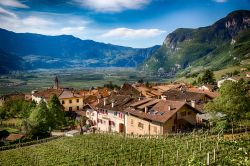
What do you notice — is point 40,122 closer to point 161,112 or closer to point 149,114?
point 149,114

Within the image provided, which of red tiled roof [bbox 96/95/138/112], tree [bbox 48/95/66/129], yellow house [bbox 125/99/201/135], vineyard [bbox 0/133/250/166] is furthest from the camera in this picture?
tree [bbox 48/95/66/129]

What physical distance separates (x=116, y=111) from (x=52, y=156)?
978 inches

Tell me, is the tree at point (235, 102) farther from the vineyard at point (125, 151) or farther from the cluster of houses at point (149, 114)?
the cluster of houses at point (149, 114)

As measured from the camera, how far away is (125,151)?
1770 inches

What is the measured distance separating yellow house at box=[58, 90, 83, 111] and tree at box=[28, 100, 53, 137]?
32715mm

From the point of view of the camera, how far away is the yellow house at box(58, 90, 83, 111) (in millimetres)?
110188

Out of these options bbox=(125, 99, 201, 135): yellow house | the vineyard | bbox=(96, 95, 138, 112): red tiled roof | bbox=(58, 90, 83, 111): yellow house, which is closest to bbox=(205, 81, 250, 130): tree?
the vineyard

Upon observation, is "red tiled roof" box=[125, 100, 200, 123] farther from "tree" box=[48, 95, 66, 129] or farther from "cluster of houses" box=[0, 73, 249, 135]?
"tree" box=[48, 95, 66, 129]

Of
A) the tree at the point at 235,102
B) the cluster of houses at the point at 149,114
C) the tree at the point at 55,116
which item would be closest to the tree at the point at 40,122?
the tree at the point at 55,116

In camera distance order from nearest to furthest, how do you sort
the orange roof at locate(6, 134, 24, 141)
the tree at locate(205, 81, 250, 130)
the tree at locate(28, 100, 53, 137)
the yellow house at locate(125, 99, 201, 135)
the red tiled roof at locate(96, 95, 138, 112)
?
1. the tree at locate(205, 81, 250, 130)
2. the yellow house at locate(125, 99, 201, 135)
3. the orange roof at locate(6, 134, 24, 141)
4. the red tiled roof at locate(96, 95, 138, 112)
5. the tree at locate(28, 100, 53, 137)

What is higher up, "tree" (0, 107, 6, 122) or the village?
the village

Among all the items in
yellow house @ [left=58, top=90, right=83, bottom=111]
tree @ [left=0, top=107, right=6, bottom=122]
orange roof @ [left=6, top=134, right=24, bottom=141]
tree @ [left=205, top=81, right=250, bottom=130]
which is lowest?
orange roof @ [left=6, top=134, right=24, bottom=141]

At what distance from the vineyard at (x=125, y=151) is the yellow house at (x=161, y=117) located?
16.2ft

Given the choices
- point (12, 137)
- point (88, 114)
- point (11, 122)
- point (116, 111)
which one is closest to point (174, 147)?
point (116, 111)
